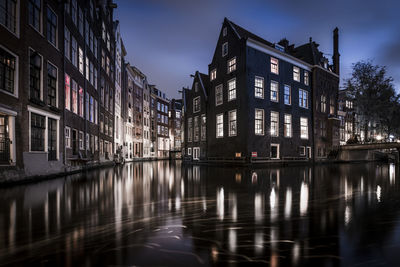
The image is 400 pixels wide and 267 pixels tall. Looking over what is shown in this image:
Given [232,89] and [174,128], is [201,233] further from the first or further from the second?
[174,128]

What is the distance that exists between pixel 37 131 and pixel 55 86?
4.05 metres

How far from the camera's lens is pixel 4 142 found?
9.59 meters

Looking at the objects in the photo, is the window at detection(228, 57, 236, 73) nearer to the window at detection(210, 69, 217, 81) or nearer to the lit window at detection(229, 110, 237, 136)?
the window at detection(210, 69, 217, 81)

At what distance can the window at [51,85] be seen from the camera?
→ 13.8 m

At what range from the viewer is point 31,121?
11.7 m

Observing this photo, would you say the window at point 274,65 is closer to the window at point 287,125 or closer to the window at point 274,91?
the window at point 274,91

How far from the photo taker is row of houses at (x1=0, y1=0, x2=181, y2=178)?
10.2m

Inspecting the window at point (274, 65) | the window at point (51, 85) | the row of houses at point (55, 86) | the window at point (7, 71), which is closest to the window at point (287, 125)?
the window at point (274, 65)

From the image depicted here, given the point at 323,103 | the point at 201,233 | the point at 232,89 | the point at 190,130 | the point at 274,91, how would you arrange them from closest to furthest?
the point at 201,233, the point at 232,89, the point at 274,91, the point at 323,103, the point at 190,130

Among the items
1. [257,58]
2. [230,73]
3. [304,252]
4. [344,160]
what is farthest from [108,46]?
[344,160]

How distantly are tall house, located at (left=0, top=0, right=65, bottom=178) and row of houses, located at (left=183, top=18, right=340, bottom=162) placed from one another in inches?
727

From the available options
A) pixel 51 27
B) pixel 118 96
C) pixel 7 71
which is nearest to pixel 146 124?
pixel 118 96

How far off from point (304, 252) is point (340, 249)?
19.9 inches

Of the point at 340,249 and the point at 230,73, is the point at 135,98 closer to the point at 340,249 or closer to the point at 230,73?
the point at 230,73
